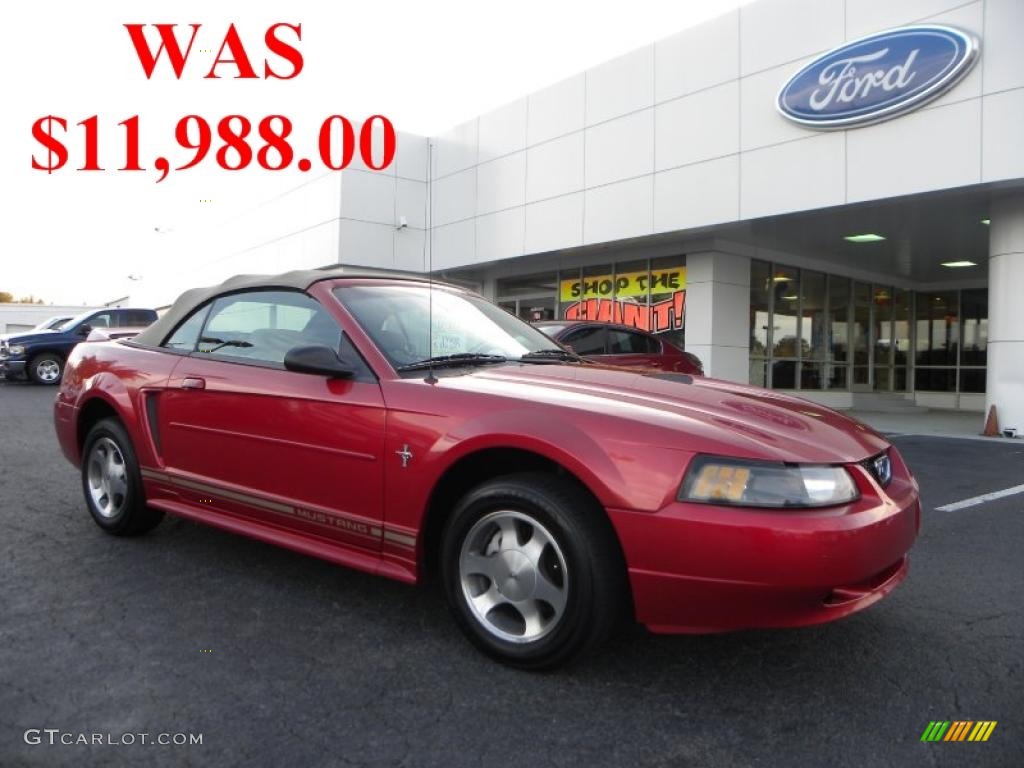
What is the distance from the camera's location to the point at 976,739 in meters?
2.14

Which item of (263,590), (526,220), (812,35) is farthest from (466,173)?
(263,590)

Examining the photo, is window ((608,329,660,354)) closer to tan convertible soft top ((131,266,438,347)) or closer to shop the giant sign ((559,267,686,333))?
shop the giant sign ((559,267,686,333))

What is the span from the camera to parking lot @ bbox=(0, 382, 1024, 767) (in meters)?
2.07

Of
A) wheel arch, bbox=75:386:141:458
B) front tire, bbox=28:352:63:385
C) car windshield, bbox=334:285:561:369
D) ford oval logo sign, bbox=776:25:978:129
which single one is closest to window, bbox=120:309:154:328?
front tire, bbox=28:352:63:385

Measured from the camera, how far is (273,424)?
10.3 feet

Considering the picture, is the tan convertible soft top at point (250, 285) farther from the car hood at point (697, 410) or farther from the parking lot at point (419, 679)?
the parking lot at point (419, 679)

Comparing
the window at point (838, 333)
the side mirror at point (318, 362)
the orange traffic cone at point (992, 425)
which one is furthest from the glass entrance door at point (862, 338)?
the side mirror at point (318, 362)

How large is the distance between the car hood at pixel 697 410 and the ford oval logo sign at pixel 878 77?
9066mm

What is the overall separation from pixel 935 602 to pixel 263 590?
2.96 meters

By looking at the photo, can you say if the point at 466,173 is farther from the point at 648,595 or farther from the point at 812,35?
the point at 648,595

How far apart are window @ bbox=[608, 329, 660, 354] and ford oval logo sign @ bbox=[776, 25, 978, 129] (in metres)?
4.71

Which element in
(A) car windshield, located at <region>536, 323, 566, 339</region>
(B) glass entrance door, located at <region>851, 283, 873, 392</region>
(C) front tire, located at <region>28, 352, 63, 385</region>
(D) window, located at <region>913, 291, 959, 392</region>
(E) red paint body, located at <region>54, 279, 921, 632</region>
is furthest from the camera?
(D) window, located at <region>913, 291, 959, 392</region>

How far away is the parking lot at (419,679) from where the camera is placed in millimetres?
2072

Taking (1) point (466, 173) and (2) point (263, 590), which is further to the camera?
(1) point (466, 173)
